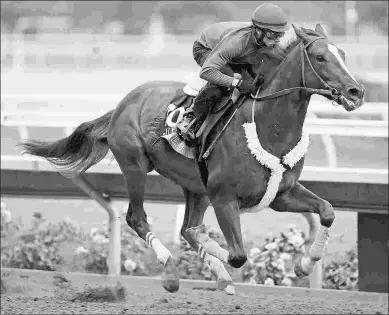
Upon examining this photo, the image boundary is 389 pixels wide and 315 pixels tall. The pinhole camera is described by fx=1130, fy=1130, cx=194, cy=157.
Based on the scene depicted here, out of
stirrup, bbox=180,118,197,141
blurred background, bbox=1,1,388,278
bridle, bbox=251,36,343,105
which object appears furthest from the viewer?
blurred background, bbox=1,1,388,278

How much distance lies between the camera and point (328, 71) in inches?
232

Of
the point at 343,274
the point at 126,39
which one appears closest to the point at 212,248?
the point at 343,274

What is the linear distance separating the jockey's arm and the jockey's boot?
0.16 metres

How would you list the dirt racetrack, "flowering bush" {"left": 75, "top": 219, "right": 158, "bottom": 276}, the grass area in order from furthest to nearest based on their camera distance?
the grass area < "flowering bush" {"left": 75, "top": 219, "right": 158, "bottom": 276} < the dirt racetrack

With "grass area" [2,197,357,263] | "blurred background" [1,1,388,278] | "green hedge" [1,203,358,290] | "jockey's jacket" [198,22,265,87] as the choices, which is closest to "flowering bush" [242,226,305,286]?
"green hedge" [1,203,358,290]

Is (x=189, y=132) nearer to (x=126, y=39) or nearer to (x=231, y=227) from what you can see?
(x=231, y=227)

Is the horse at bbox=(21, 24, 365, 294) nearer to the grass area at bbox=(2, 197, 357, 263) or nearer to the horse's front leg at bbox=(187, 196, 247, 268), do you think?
the horse's front leg at bbox=(187, 196, 247, 268)

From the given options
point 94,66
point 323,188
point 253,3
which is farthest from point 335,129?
point 94,66

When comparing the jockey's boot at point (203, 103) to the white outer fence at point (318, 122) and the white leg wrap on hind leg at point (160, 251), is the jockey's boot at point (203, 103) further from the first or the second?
the white outer fence at point (318, 122)

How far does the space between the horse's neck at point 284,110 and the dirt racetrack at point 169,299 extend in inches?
65.8

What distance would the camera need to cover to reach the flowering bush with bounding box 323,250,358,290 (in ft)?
28.2

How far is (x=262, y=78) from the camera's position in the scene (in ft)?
20.6

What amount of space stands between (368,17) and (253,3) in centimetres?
445

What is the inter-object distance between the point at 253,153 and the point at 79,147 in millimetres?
1862
